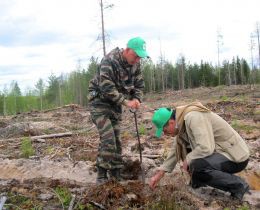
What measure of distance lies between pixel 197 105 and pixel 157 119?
1.70 feet

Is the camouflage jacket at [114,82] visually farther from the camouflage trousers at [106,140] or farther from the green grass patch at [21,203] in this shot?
the green grass patch at [21,203]

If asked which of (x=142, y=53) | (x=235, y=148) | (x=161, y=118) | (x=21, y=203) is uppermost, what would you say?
(x=142, y=53)

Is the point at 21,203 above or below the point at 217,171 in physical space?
below

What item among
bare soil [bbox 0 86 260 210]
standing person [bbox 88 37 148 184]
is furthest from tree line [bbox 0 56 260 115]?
standing person [bbox 88 37 148 184]

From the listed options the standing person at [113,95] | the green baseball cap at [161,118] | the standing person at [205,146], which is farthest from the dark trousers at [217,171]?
the standing person at [113,95]

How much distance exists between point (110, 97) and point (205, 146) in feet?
5.23

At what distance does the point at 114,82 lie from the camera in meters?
5.72

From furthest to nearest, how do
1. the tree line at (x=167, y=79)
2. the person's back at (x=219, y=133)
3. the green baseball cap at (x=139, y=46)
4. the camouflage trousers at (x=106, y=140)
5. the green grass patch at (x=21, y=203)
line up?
the tree line at (x=167, y=79)
the camouflage trousers at (x=106, y=140)
the green baseball cap at (x=139, y=46)
the person's back at (x=219, y=133)
the green grass patch at (x=21, y=203)

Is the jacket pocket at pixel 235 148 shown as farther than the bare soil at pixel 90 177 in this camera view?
Yes

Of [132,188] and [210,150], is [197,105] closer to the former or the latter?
[210,150]

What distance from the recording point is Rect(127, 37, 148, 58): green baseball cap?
209 inches

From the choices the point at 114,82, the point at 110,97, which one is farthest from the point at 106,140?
the point at 114,82

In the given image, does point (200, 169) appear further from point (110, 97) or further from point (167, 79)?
point (167, 79)

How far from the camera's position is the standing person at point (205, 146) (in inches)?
180
